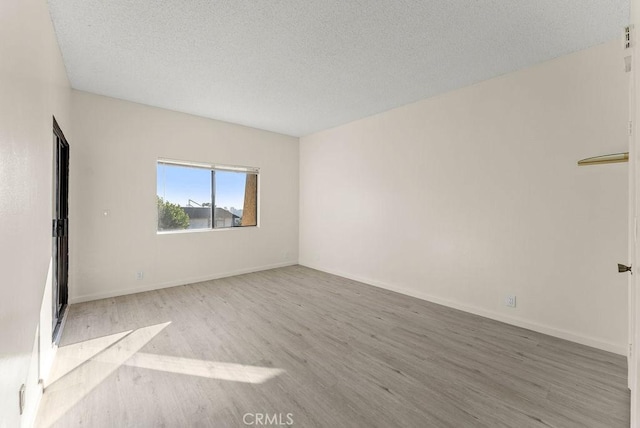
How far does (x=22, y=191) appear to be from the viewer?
134 centimetres

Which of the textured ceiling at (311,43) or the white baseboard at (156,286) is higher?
the textured ceiling at (311,43)

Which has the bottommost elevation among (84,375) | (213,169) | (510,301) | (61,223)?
(84,375)

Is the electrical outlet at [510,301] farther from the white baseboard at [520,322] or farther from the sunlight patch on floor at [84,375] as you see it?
the sunlight patch on floor at [84,375]

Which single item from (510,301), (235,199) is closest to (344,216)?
(235,199)

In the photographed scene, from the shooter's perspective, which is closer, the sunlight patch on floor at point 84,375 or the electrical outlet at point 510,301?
the sunlight patch on floor at point 84,375

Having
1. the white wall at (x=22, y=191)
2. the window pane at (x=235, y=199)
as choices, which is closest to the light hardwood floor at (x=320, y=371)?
the white wall at (x=22, y=191)

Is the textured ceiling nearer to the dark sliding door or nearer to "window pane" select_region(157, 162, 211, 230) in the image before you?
the dark sliding door

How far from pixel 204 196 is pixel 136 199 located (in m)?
1.03

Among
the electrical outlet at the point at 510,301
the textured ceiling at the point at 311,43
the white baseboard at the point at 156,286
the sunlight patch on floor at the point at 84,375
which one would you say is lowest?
the sunlight patch on floor at the point at 84,375

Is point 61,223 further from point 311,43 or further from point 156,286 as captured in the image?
point 311,43

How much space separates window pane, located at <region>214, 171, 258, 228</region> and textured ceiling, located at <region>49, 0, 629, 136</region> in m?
1.65

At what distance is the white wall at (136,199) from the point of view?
11.4ft

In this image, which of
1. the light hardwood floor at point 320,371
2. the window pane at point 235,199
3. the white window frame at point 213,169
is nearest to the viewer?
the light hardwood floor at point 320,371

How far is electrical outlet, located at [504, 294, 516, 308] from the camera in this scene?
293cm
